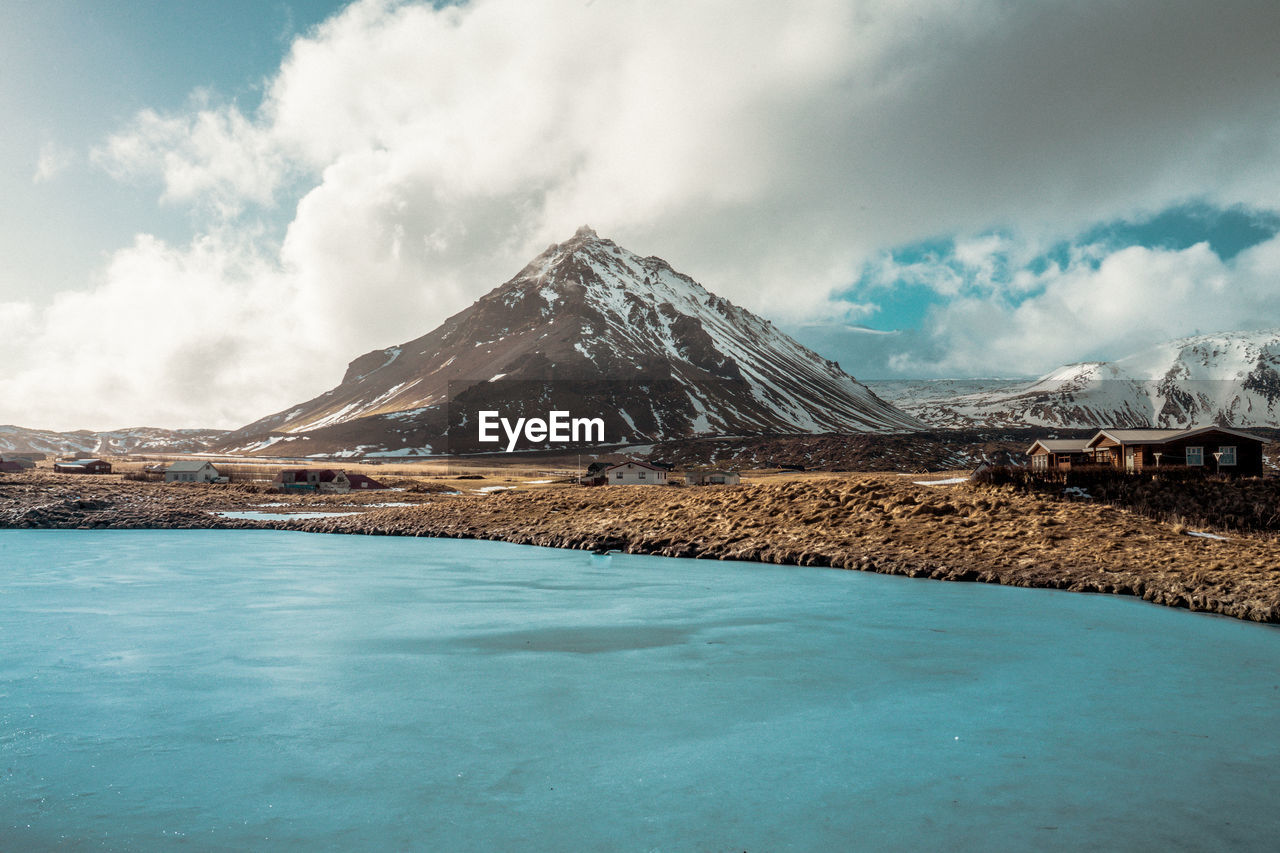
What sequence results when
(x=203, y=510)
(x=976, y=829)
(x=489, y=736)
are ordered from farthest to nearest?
1. (x=203, y=510)
2. (x=489, y=736)
3. (x=976, y=829)

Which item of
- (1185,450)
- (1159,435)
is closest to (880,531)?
(1185,450)

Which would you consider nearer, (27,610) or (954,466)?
(27,610)

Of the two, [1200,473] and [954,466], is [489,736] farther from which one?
[954,466]

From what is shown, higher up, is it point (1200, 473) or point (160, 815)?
point (1200, 473)

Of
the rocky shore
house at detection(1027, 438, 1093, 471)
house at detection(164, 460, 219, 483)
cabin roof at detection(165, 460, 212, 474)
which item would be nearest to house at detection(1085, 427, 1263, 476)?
house at detection(1027, 438, 1093, 471)

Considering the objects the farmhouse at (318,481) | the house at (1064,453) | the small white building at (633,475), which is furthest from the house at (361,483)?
the house at (1064,453)

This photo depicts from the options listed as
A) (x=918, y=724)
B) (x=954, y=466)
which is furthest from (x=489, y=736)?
(x=954, y=466)
